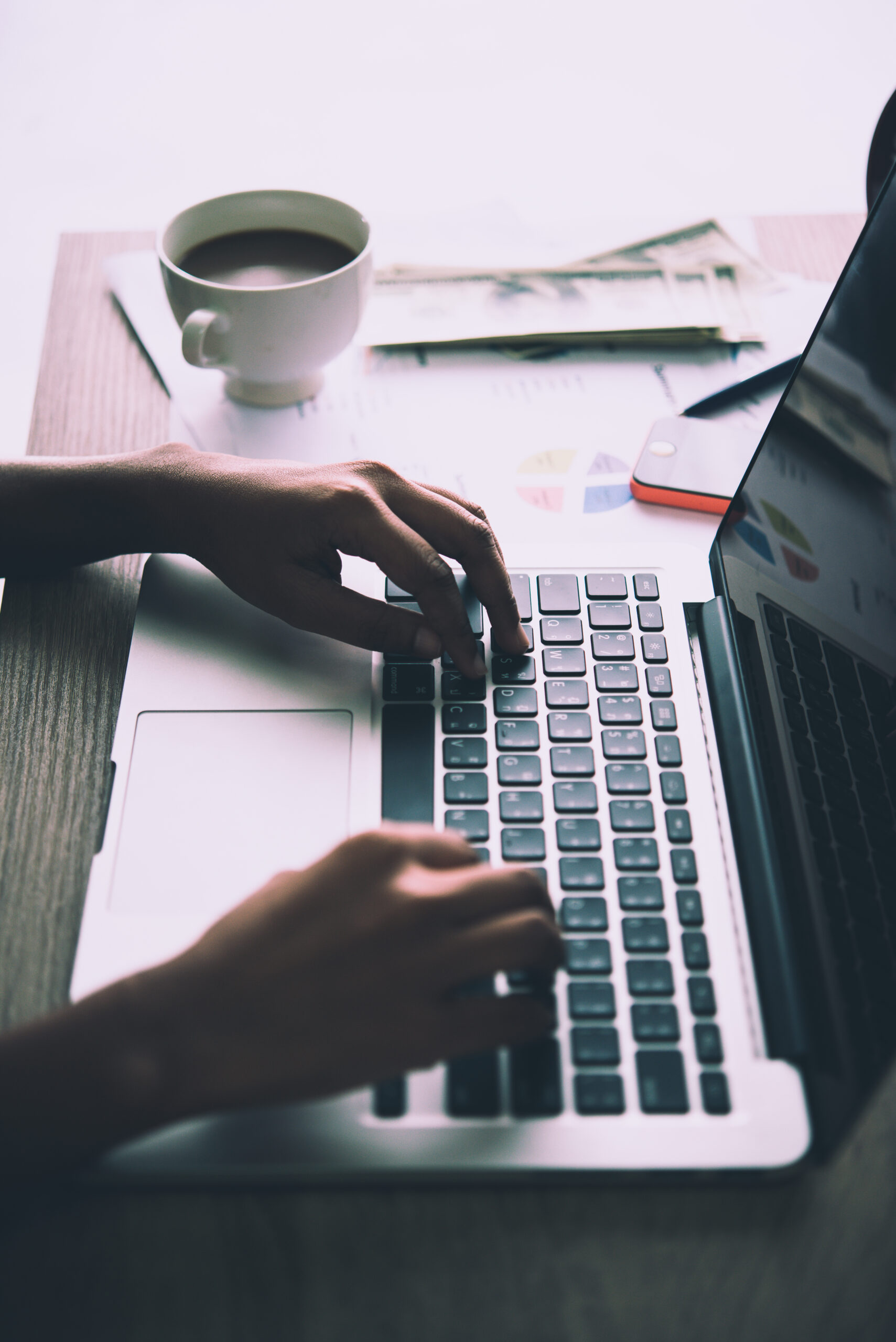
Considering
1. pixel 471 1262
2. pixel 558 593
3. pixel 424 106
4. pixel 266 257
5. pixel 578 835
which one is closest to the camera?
pixel 471 1262

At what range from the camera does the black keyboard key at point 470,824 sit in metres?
0.45

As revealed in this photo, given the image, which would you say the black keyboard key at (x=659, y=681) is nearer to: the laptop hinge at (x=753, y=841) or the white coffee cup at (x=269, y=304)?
the laptop hinge at (x=753, y=841)

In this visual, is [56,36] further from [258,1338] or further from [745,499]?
[258,1338]

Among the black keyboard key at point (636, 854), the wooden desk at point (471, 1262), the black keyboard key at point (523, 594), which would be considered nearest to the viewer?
the wooden desk at point (471, 1262)

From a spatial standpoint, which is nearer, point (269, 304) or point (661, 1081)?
point (661, 1081)

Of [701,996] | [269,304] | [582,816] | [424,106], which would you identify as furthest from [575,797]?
[424,106]

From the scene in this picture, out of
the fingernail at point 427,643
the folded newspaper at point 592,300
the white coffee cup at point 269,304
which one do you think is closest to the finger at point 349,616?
the fingernail at point 427,643

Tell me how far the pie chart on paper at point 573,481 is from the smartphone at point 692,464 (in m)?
0.02

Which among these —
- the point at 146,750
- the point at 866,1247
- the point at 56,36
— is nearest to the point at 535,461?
the point at 146,750

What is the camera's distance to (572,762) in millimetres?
475

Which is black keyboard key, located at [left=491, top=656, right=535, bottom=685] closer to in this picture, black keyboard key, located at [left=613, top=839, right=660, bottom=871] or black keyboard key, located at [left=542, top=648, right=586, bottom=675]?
black keyboard key, located at [left=542, top=648, right=586, bottom=675]

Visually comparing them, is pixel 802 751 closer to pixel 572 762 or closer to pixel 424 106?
pixel 572 762

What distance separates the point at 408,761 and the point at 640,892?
13 centimetres

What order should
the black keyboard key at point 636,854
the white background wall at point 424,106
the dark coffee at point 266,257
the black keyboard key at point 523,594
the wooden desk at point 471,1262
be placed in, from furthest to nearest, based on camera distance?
the white background wall at point 424,106 → the dark coffee at point 266,257 → the black keyboard key at point 523,594 → the black keyboard key at point 636,854 → the wooden desk at point 471,1262
